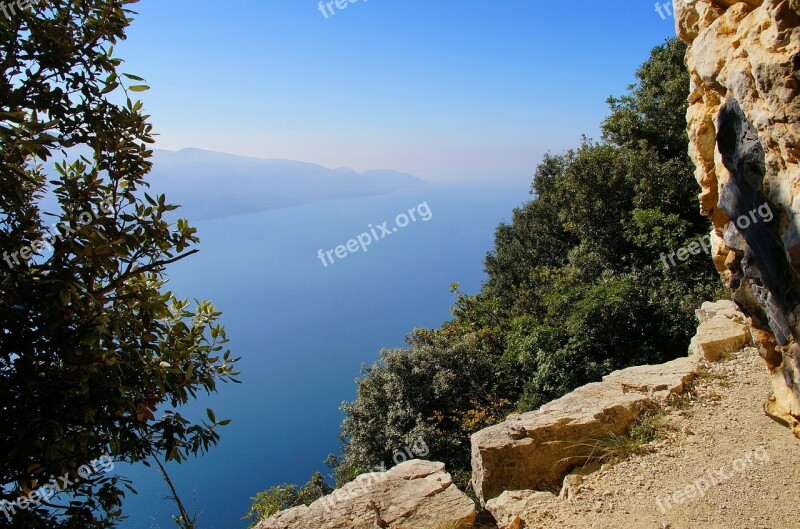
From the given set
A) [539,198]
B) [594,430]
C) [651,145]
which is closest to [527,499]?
[594,430]

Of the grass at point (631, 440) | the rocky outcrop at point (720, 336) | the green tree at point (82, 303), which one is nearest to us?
the green tree at point (82, 303)

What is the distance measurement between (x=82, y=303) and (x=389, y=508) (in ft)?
15.7

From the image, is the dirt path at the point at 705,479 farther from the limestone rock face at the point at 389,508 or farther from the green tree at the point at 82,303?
the green tree at the point at 82,303

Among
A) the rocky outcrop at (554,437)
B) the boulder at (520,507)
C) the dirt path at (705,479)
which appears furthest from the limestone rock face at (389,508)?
the dirt path at (705,479)

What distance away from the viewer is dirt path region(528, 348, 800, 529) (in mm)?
4922

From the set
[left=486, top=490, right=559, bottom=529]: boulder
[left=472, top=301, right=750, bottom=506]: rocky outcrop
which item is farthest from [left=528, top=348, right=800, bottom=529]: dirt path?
[left=472, top=301, right=750, bottom=506]: rocky outcrop

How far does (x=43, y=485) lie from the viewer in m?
2.65

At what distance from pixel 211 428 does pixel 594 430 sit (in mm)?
5500

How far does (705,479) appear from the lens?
5.42 metres

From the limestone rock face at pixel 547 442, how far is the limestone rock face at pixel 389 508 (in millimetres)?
795

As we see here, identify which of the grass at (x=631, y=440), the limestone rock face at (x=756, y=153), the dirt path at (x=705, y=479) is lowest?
the dirt path at (x=705, y=479)

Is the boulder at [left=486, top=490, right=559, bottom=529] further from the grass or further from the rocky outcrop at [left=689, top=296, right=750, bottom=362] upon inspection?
the rocky outcrop at [left=689, top=296, right=750, bottom=362]

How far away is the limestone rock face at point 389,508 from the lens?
5684 millimetres

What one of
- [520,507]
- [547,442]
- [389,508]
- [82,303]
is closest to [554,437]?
[547,442]
